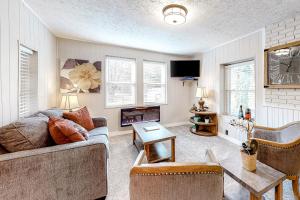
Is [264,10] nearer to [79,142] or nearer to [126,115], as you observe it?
[79,142]

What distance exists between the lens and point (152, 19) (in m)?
2.32

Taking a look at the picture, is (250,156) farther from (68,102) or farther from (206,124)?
(68,102)

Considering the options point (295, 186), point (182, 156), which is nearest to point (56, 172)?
point (182, 156)

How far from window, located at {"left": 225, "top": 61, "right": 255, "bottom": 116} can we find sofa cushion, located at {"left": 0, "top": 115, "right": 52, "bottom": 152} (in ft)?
12.3

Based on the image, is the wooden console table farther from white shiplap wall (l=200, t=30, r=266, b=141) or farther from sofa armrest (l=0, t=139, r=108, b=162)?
sofa armrest (l=0, t=139, r=108, b=162)

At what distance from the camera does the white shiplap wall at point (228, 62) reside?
2791 millimetres

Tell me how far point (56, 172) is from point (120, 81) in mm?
2838

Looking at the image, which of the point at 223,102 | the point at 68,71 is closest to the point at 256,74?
the point at 223,102

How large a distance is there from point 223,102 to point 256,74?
3.60ft

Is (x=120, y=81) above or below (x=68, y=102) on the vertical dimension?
above

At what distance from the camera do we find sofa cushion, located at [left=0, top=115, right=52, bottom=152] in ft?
4.31

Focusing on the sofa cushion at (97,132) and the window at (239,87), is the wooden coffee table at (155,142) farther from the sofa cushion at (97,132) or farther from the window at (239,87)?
the window at (239,87)

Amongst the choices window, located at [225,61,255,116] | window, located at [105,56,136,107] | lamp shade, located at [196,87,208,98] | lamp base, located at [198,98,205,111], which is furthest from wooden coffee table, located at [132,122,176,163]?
window, located at [225,61,255,116]

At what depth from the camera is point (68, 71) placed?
328 centimetres
